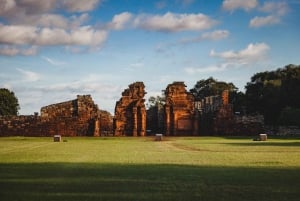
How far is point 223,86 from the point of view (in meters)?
88.7

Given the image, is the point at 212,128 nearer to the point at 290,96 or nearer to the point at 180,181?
the point at 290,96

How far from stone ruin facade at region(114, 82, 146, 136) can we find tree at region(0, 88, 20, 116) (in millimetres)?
30937

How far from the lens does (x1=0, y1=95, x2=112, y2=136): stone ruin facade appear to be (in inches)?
1738

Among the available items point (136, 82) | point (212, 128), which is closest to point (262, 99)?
point (212, 128)

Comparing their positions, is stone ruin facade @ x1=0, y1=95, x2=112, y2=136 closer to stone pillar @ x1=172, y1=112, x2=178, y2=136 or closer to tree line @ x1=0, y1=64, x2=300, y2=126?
stone pillar @ x1=172, y1=112, x2=178, y2=136

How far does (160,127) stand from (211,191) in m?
40.1

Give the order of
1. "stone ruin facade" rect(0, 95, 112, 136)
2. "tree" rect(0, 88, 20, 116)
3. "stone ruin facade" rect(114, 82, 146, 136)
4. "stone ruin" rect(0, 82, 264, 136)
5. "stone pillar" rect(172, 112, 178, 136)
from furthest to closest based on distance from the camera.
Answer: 1. "tree" rect(0, 88, 20, 116)
2. "stone pillar" rect(172, 112, 178, 136)
3. "stone ruin facade" rect(114, 82, 146, 136)
4. "stone ruin" rect(0, 82, 264, 136)
5. "stone ruin facade" rect(0, 95, 112, 136)

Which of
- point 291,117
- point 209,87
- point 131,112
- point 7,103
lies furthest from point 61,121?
point 209,87

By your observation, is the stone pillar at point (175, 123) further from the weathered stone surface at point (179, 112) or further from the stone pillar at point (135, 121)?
the stone pillar at point (135, 121)

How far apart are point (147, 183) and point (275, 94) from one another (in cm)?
4859

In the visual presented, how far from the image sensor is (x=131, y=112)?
151 ft

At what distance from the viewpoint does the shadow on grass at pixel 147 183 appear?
8.31 m

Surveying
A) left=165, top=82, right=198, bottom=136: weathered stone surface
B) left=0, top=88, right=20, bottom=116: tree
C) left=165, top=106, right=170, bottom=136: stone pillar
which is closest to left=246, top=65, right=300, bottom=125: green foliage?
left=165, top=82, right=198, bottom=136: weathered stone surface

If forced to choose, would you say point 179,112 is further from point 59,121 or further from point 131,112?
point 59,121
